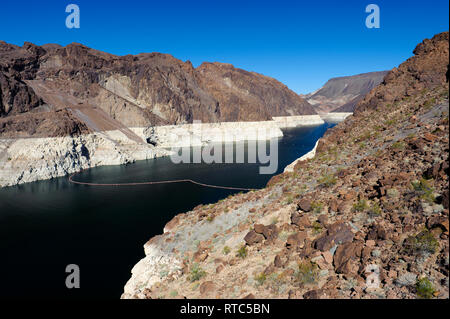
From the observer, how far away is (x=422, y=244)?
736 centimetres

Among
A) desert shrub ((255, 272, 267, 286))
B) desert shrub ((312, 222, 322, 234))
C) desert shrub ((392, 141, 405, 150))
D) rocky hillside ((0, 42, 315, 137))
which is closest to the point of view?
desert shrub ((255, 272, 267, 286))

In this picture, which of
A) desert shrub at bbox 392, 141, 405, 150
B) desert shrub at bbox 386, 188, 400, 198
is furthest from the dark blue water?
desert shrub at bbox 392, 141, 405, 150

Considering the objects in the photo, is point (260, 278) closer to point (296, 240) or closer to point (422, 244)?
point (296, 240)

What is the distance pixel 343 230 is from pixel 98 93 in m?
88.7

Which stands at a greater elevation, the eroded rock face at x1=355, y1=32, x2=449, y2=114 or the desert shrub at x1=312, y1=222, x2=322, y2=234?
the eroded rock face at x1=355, y1=32, x2=449, y2=114

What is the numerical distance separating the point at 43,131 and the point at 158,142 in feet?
113

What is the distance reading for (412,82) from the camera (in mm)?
20125

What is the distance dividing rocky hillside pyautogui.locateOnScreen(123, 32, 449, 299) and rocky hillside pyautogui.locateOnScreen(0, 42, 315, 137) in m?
50.9

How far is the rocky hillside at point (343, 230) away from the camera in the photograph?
7543 millimetres

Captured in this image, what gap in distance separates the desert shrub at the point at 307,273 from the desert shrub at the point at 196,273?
12.8 feet

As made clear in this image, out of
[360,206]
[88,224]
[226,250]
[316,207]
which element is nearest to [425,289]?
[360,206]

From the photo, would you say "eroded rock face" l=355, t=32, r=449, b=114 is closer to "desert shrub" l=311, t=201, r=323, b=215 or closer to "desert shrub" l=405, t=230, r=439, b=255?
"desert shrub" l=311, t=201, r=323, b=215

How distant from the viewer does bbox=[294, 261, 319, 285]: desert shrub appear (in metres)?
8.42
